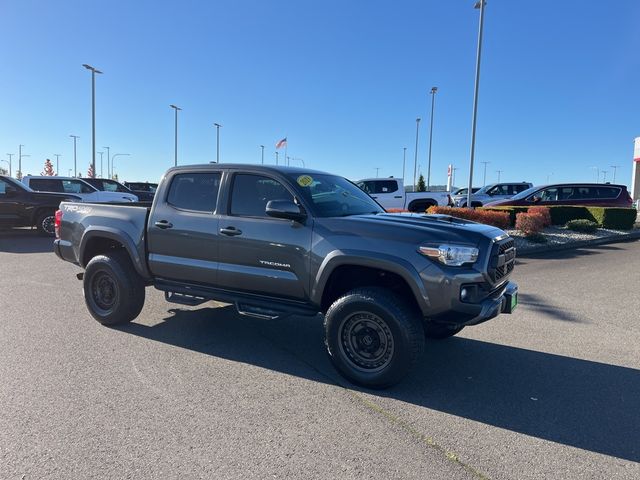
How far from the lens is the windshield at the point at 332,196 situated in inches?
175

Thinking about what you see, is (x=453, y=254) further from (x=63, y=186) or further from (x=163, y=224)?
(x=63, y=186)

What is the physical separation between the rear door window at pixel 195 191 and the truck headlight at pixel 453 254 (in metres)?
2.33

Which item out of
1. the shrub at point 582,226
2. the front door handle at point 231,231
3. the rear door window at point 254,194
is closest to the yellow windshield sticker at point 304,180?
the rear door window at point 254,194

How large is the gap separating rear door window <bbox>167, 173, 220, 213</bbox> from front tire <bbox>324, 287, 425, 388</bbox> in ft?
5.99

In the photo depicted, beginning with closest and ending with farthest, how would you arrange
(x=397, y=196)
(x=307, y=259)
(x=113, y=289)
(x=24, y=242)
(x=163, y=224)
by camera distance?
(x=307, y=259), (x=163, y=224), (x=113, y=289), (x=24, y=242), (x=397, y=196)

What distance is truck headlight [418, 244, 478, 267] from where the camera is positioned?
3.70 metres

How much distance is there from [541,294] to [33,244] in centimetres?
1224

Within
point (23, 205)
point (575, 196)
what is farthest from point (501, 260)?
point (575, 196)

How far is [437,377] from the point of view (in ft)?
13.9

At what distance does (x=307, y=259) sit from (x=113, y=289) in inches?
106

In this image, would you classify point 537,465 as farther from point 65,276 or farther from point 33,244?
point 33,244

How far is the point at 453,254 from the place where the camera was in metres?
3.71

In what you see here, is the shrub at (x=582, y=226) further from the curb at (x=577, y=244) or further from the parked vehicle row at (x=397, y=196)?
the parked vehicle row at (x=397, y=196)

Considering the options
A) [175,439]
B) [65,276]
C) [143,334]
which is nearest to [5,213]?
[65,276]
